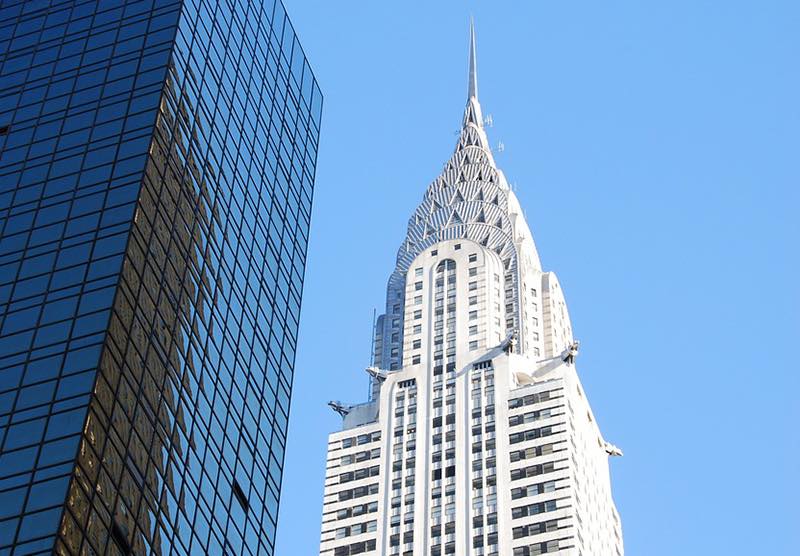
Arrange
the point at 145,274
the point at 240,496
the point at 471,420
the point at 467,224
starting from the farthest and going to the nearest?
the point at 467,224
the point at 471,420
the point at 240,496
the point at 145,274

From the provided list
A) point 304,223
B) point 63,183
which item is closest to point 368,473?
point 304,223

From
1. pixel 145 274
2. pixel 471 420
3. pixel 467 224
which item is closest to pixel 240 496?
pixel 145 274

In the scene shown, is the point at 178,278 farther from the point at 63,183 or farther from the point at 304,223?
the point at 304,223

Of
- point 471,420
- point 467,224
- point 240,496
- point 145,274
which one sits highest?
point 467,224

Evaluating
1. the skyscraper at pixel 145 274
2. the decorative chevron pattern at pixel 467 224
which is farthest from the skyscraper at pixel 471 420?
the skyscraper at pixel 145 274

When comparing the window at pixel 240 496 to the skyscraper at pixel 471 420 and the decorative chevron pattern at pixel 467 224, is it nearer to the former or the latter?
the skyscraper at pixel 471 420

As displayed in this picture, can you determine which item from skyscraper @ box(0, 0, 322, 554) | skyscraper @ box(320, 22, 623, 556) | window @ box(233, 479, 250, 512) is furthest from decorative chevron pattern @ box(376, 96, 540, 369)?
window @ box(233, 479, 250, 512)

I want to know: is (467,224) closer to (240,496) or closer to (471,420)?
(471,420)

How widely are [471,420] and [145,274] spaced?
85.3 metres

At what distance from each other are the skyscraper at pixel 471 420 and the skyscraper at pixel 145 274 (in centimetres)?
5395

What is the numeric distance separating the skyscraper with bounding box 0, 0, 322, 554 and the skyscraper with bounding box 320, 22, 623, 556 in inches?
2124

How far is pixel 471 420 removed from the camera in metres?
156

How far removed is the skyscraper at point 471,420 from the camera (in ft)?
483

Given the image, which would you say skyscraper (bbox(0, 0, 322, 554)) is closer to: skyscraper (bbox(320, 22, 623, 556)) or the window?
the window
